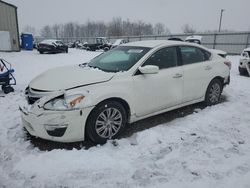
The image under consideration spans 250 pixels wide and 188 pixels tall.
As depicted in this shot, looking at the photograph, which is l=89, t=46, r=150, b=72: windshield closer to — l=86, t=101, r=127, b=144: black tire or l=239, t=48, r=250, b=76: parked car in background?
l=86, t=101, r=127, b=144: black tire

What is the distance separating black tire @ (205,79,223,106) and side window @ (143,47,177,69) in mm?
1305

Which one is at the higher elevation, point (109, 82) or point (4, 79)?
point (109, 82)

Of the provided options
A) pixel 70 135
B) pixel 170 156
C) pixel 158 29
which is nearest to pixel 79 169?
pixel 70 135

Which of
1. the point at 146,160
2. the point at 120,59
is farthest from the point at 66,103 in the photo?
the point at 120,59

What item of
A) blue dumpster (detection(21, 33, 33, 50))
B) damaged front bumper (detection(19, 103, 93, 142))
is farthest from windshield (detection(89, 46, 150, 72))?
blue dumpster (detection(21, 33, 33, 50))

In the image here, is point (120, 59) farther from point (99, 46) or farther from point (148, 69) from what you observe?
point (99, 46)

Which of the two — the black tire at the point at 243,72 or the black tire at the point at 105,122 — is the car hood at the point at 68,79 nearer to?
the black tire at the point at 105,122

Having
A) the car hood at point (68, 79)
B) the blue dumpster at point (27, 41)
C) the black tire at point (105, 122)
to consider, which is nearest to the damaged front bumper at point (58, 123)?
the black tire at point (105, 122)

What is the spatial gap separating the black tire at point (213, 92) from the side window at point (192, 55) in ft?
2.00

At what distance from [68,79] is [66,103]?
56cm

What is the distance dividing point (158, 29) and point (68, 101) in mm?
100853

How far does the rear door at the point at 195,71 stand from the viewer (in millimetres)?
4898

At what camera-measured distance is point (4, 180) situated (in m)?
2.88

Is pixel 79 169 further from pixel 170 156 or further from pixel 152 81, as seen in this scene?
pixel 152 81
